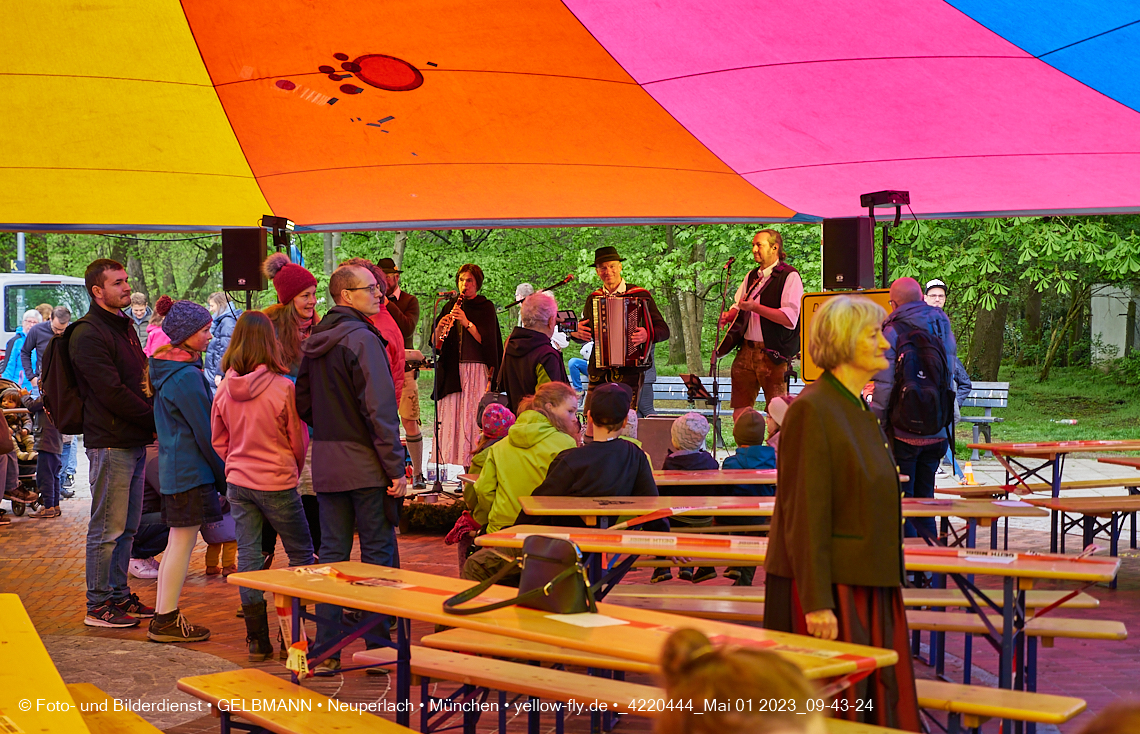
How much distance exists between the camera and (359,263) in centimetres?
527

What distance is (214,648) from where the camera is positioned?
5.44m

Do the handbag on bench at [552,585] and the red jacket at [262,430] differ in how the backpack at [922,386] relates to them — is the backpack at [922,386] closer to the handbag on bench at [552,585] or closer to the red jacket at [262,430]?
the red jacket at [262,430]

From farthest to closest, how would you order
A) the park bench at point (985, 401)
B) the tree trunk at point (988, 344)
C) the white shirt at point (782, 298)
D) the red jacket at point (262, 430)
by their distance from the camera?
1. the tree trunk at point (988, 344)
2. the park bench at point (985, 401)
3. the white shirt at point (782, 298)
4. the red jacket at point (262, 430)

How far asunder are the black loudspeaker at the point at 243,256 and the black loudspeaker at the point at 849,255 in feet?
17.3

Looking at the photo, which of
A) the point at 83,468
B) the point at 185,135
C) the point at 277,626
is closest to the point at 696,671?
the point at 277,626

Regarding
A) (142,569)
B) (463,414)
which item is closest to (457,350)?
(463,414)

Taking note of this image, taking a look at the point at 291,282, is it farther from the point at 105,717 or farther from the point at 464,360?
the point at 464,360

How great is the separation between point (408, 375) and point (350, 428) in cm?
476

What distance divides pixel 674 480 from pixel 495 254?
16537 mm

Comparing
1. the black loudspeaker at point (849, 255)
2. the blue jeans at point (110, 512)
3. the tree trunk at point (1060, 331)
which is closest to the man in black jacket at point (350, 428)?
the blue jeans at point (110, 512)

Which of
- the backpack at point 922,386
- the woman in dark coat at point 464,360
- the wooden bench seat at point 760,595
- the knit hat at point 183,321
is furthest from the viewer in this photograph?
the woman in dark coat at point 464,360

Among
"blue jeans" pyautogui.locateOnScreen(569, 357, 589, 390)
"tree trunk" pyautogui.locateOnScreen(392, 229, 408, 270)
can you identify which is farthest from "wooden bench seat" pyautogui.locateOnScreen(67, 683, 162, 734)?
"tree trunk" pyautogui.locateOnScreen(392, 229, 408, 270)

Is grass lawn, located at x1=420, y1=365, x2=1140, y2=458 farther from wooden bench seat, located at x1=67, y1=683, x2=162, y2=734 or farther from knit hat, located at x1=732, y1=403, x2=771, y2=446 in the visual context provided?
wooden bench seat, located at x1=67, y1=683, x2=162, y2=734

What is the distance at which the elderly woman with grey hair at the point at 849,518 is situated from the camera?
306 centimetres
